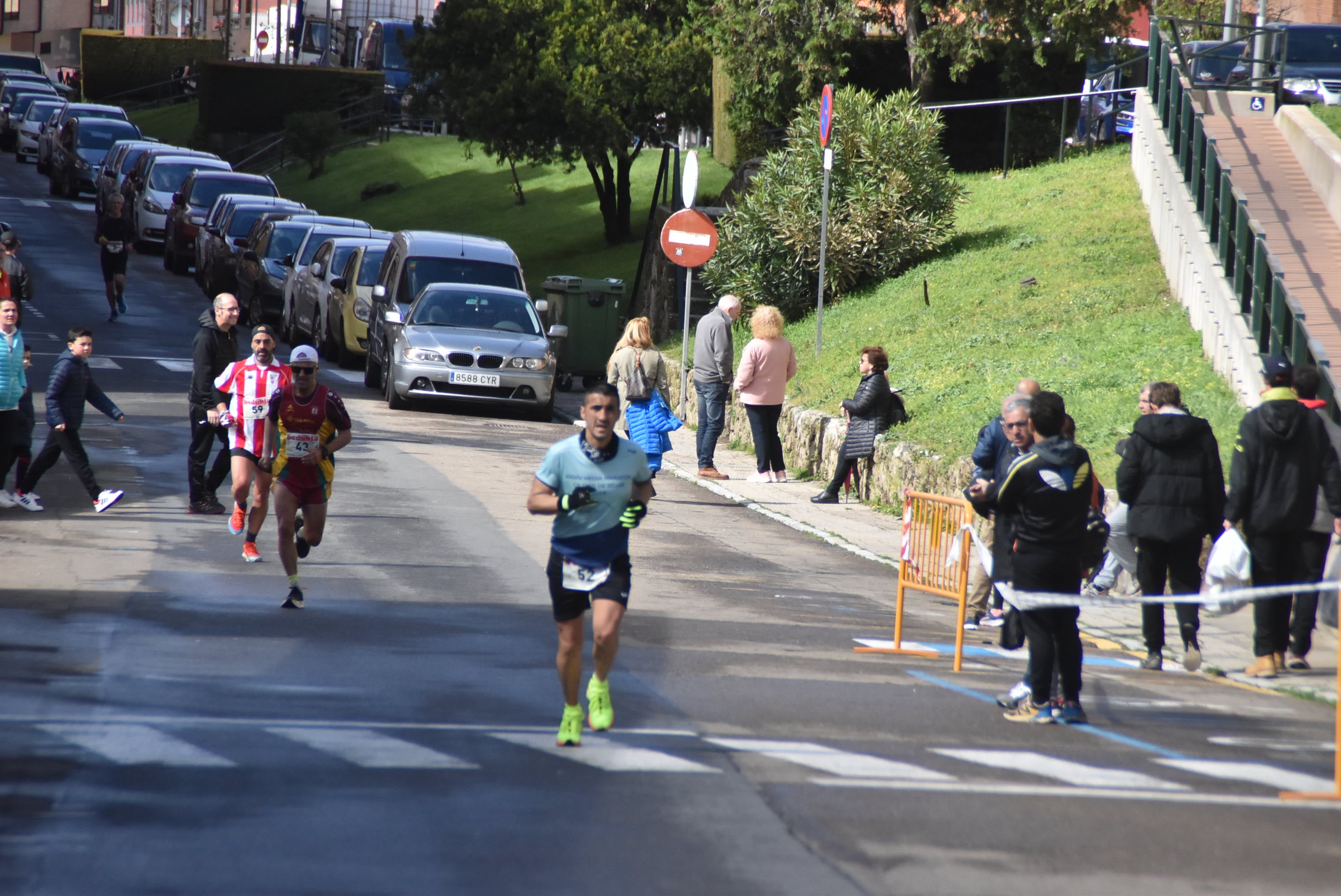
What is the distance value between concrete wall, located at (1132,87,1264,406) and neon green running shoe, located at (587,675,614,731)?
8.55m

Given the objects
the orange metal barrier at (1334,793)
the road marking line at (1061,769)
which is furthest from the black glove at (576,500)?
the orange metal barrier at (1334,793)

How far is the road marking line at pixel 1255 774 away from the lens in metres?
7.40

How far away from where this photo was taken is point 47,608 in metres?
9.97

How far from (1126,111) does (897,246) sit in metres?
8.17

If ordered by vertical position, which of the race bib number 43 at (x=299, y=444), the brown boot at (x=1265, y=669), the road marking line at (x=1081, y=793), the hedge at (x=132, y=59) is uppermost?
the hedge at (x=132, y=59)

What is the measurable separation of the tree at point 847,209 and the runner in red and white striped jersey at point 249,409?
37.4 ft

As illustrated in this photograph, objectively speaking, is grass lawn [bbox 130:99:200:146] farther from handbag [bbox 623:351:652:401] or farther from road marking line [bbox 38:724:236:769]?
road marking line [bbox 38:724:236:769]

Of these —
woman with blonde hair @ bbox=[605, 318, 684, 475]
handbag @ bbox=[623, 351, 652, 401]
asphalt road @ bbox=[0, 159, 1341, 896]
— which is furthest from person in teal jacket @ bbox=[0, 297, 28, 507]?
handbag @ bbox=[623, 351, 652, 401]

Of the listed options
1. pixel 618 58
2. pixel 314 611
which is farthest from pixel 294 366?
pixel 618 58

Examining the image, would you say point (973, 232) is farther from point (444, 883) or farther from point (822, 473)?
point (444, 883)

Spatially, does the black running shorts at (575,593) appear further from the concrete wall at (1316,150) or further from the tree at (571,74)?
the tree at (571,74)

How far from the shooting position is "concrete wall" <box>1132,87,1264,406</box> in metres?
15.3

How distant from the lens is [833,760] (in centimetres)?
740

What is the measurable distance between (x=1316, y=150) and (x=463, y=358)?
10674 mm
